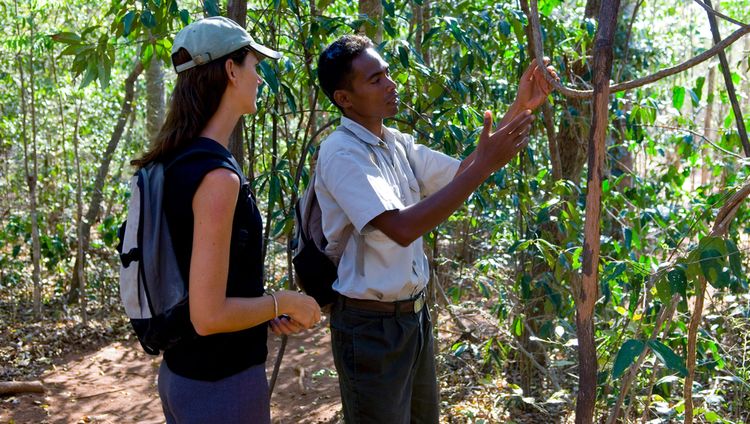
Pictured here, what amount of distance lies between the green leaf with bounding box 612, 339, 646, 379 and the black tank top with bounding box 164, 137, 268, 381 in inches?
34.1

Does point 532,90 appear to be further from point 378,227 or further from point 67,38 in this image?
point 67,38

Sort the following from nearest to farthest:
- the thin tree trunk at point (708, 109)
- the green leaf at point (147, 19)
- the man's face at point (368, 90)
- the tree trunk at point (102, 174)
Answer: the man's face at point (368, 90), the green leaf at point (147, 19), the thin tree trunk at point (708, 109), the tree trunk at point (102, 174)

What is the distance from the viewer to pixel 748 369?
13.1 ft

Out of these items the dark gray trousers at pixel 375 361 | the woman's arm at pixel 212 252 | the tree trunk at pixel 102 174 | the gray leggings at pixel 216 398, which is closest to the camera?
the woman's arm at pixel 212 252

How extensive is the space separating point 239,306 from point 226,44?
2.14 ft

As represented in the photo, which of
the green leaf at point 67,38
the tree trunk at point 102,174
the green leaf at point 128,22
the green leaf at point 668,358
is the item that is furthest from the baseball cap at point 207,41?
the tree trunk at point 102,174

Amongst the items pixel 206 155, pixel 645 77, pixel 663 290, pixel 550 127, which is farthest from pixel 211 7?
pixel 663 290

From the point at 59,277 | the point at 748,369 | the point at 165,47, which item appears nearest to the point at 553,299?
the point at 748,369

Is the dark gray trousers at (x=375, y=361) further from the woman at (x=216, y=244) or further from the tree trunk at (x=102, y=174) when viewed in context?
the tree trunk at (x=102, y=174)

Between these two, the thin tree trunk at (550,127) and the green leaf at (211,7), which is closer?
the green leaf at (211,7)

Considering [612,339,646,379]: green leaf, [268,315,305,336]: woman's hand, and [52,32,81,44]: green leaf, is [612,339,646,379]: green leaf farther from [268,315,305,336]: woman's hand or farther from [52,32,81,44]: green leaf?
[52,32,81,44]: green leaf

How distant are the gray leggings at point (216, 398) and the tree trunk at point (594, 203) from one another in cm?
82

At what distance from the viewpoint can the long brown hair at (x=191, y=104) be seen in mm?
1928

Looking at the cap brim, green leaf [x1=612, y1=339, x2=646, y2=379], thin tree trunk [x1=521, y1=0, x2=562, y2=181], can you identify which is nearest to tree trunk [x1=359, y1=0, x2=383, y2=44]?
thin tree trunk [x1=521, y1=0, x2=562, y2=181]
